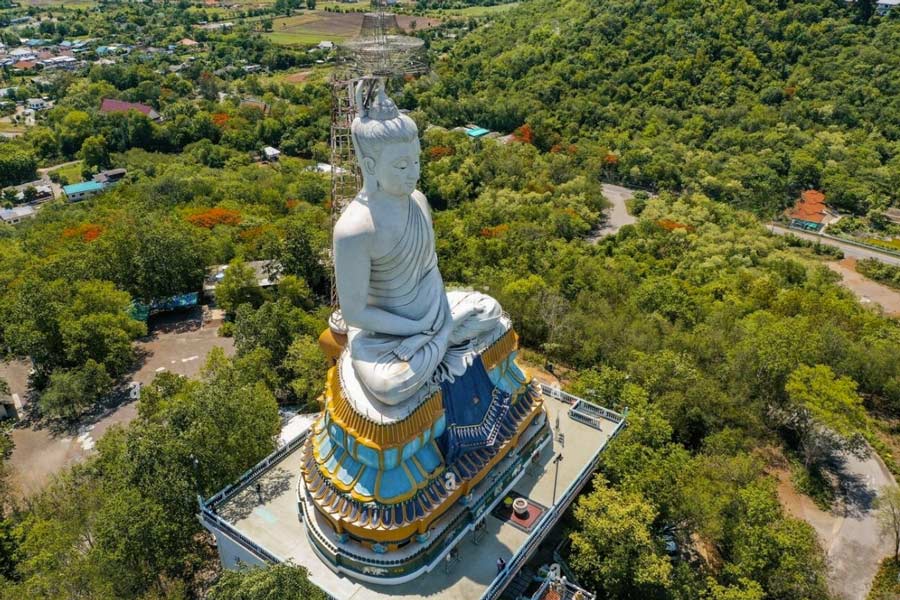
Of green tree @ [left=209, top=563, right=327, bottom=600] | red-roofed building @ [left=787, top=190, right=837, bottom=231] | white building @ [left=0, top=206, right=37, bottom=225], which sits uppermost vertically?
green tree @ [left=209, top=563, right=327, bottom=600]

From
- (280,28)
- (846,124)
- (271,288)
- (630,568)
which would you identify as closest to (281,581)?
(630,568)

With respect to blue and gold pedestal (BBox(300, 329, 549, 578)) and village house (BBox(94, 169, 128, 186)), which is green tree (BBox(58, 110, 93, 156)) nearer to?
village house (BBox(94, 169, 128, 186))

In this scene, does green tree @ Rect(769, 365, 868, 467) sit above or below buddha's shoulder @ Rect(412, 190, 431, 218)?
below

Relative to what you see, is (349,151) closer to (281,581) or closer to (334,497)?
(334,497)

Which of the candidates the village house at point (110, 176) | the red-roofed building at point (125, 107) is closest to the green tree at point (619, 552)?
the village house at point (110, 176)

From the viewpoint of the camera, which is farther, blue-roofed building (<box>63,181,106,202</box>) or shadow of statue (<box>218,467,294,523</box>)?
blue-roofed building (<box>63,181,106,202</box>)

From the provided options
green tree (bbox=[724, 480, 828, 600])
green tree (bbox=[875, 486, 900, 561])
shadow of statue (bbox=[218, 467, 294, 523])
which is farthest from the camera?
green tree (bbox=[875, 486, 900, 561])

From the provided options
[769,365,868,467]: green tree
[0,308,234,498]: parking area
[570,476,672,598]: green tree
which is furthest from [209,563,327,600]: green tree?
[769,365,868,467]: green tree
